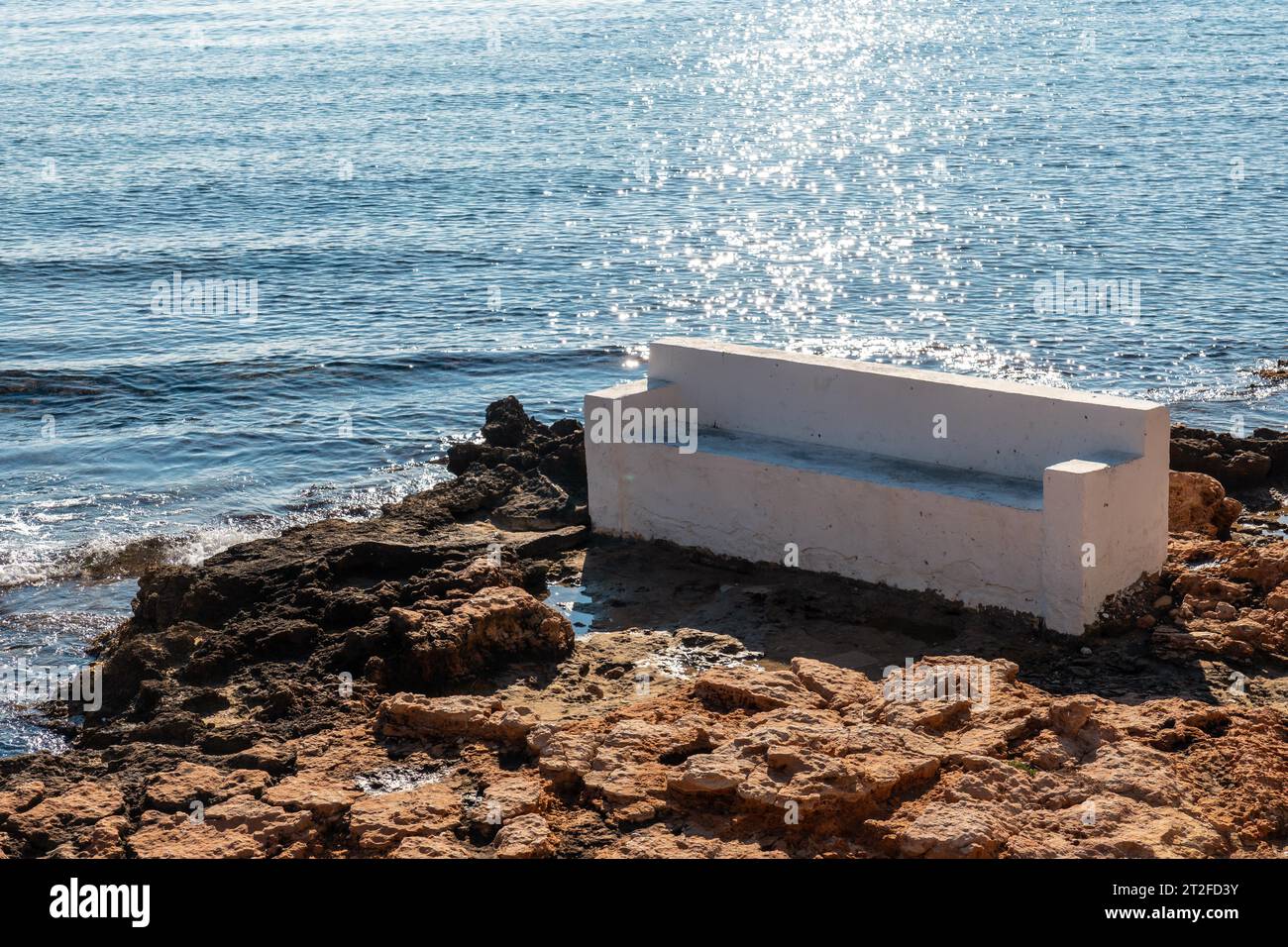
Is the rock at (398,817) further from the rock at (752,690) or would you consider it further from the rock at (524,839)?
the rock at (752,690)

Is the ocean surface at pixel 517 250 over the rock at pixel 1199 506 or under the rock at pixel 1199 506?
over

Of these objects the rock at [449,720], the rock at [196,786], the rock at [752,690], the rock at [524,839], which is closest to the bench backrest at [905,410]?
the rock at [752,690]

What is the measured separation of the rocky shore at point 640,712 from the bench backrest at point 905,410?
1.24 meters

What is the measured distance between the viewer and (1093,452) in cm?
1140

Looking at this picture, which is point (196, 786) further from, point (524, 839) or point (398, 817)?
point (524, 839)

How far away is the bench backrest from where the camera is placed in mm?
11438

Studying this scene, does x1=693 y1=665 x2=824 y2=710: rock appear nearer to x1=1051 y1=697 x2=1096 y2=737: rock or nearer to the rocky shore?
the rocky shore

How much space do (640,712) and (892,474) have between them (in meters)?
3.27

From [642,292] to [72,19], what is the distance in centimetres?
5961

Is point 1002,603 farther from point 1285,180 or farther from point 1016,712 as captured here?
point 1285,180

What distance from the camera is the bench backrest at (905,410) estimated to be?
450 inches

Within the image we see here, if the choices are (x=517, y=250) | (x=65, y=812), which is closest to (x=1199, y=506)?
(x=65, y=812)

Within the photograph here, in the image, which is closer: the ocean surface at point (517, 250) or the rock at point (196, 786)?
the rock at point (196, 786)

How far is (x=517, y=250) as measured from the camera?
3108cm
